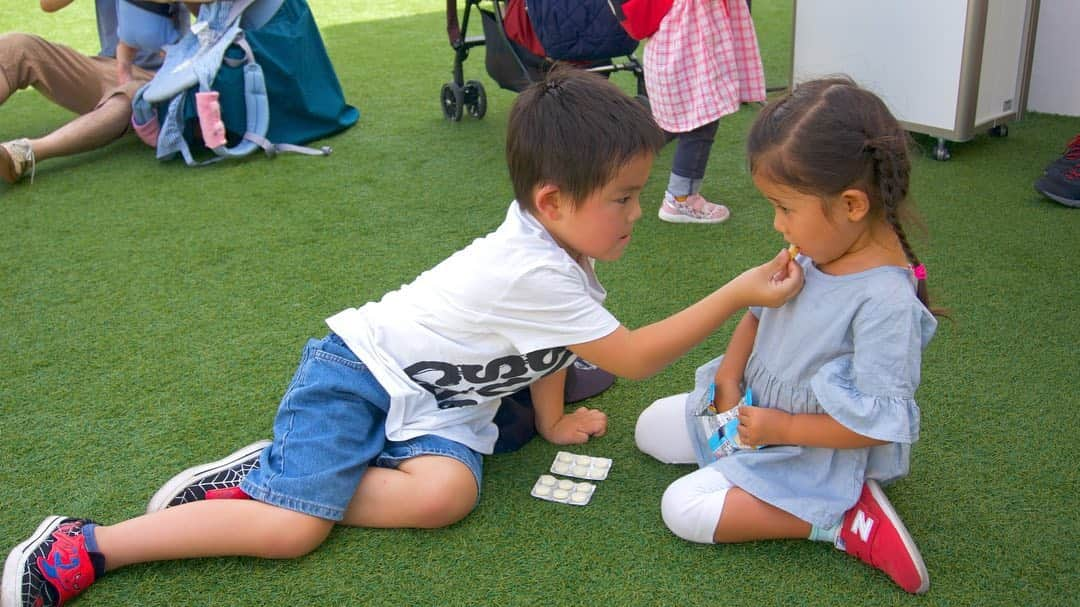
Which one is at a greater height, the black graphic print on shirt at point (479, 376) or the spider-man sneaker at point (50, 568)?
the black graphic print on shirt at point (479, 376)

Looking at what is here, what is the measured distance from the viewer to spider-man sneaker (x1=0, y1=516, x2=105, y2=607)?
1.34m

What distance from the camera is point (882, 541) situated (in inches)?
53.8

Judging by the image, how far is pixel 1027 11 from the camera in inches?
128

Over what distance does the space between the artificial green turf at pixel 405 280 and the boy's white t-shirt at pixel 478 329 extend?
176 millimetres

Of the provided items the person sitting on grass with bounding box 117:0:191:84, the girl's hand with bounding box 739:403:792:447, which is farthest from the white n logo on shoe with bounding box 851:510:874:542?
the person sitting on grass with bounding box 117:0:191:84

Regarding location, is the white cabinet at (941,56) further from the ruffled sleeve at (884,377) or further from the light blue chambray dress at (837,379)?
the ruffled sleeve at (884,377)

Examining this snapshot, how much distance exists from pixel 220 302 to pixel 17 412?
59cm

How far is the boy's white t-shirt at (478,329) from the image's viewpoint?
148 cm

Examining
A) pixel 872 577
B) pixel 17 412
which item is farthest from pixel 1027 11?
pixel 17 412

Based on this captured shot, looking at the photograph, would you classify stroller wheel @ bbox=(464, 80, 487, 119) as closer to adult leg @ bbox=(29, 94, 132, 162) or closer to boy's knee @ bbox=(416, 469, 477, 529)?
adult leg @ bbox=(29, 94, 132, 162)

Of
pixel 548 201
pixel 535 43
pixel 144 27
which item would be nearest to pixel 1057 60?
pixel 535 43

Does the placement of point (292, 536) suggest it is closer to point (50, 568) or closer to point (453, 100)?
point (50, 568)

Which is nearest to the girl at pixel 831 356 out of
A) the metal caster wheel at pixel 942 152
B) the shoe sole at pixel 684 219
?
the shoe sole at pixel 684 219

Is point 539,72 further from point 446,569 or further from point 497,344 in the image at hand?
point 446,569
